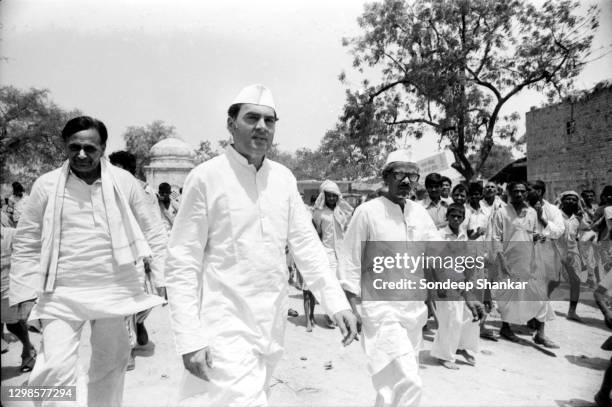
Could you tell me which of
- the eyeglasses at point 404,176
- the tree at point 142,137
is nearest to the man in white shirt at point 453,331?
the eyeglasses at point 404,176

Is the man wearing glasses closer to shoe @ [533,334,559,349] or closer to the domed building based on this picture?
shoe @ [533,334,559,349]

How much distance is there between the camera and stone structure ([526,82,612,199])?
8.56m

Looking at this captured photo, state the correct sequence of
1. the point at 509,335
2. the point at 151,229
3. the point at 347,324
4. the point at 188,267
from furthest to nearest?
the point at 509,335 < the point at 151,229 < the point at 347,324 < the point at 188,267

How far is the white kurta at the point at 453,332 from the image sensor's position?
466 centimetres

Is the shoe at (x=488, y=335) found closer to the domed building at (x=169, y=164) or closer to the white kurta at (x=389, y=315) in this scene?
the white kurta at (x=389, y=315)

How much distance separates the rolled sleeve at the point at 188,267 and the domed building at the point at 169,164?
32.6 ft

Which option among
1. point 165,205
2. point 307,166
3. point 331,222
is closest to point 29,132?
point 165,205

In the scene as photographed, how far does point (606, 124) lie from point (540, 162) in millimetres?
3119

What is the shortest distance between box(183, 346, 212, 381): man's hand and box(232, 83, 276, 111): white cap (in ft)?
4.20

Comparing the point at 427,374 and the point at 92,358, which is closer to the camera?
the point at 92,358

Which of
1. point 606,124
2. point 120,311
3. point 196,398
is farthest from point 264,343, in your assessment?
point 606,124

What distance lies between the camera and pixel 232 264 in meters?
2.14

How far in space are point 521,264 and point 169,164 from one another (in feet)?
31.0

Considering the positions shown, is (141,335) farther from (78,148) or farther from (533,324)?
(533,324)
